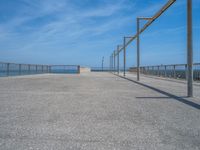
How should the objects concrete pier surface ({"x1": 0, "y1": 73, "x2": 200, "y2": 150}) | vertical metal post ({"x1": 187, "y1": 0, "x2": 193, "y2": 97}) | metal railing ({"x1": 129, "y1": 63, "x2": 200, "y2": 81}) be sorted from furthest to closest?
1. metal railing ({"x1": 129, "y1": 63, "x2": 200, "y2": 81})
2. vertical metal post ({"x1": 187, "y1": 0, "x2": 193, "y2": 97})
3. concrete pier surface ({"x1": 0, "y1": 73, "x2": 200, "y2": 150})

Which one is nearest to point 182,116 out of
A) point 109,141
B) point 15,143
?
point 109,141

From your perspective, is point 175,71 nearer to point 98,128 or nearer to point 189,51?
point 189,51

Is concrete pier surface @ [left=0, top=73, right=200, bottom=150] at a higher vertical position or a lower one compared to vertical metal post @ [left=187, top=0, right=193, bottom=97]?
→ lower

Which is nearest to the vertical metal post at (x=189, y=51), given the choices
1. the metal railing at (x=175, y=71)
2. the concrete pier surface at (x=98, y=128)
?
the concrete pier surface at (x=98, y=128)

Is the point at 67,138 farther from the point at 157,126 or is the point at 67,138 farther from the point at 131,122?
the point at 157,126

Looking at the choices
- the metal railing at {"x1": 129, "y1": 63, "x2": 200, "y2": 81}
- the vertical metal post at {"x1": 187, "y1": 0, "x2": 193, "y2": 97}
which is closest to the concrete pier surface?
the vertical metal post at {"x1": 187, "y1": 0, "x2": 193, "y2": 97}

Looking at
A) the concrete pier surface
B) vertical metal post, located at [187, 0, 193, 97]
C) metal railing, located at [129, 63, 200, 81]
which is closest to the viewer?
the concrete pier surface

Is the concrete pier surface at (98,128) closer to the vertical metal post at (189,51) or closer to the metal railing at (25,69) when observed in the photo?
the vertical metal post at (189,51)

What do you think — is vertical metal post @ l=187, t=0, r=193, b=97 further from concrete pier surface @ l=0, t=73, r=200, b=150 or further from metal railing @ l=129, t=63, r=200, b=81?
metal railing @ l=129, t=63, r=200, b=81

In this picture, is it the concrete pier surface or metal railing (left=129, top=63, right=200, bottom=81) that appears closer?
the concrete pier surface

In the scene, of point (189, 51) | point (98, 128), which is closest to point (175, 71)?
point (189, 51)

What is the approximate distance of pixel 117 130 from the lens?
2.35 metres

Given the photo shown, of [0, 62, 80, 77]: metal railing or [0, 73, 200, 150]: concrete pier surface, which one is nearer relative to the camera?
[0, 73, 200, 150]: concrete pier surface

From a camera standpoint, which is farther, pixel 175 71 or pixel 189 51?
pixel 175 71
